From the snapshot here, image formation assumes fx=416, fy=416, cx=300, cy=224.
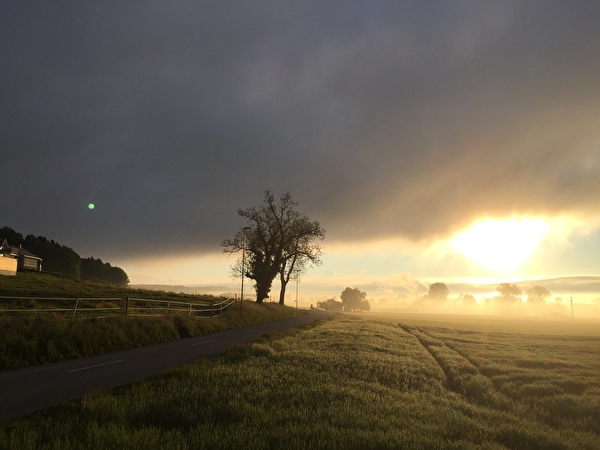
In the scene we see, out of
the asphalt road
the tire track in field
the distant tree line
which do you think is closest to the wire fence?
the asphalt road

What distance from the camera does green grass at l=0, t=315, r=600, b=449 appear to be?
7.18 meters

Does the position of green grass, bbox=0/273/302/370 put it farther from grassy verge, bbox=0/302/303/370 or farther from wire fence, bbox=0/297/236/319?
wire fence, bbox=0/297/236/319

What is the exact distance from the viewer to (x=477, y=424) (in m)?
9.91

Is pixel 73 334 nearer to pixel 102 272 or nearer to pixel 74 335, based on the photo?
pixel 74 335

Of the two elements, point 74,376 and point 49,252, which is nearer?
point 74,376

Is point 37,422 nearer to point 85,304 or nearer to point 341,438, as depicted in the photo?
point 341,438

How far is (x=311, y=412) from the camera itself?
29.7 feet

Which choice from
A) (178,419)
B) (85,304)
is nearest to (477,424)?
(178,419)

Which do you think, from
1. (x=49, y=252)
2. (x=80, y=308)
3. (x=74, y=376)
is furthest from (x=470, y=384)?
(x=49, y=252)

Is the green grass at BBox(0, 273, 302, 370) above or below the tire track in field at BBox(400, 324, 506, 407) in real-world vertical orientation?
above

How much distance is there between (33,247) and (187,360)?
12707 centimetres

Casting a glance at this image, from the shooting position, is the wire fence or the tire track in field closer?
the tire track in field

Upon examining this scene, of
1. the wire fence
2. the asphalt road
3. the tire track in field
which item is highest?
the wire fence

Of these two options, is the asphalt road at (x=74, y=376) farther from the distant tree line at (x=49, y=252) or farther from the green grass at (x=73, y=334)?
the distant tree line at (x=49, y=252)
